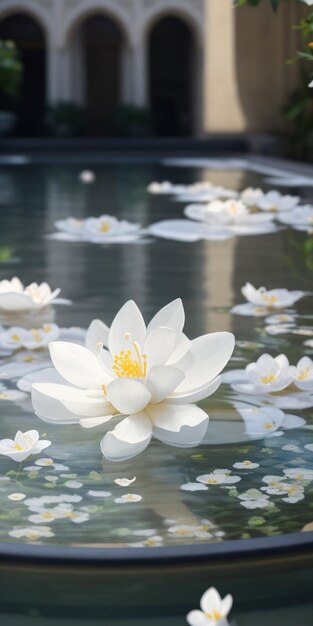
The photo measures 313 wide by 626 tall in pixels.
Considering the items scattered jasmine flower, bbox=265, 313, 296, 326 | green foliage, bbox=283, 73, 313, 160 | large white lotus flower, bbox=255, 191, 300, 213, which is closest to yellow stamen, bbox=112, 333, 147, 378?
scattered jasmine flower, bbox=265, 313, 296, 326

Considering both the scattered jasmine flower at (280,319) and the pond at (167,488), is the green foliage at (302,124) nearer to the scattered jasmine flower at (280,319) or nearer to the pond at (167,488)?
the pond at (167,488)

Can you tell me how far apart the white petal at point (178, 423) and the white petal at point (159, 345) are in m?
0.08

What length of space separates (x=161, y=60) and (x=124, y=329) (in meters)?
20.7

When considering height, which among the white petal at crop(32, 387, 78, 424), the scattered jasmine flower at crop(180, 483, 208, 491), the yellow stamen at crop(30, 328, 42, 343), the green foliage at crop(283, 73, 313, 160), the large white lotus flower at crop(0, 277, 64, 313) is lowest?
the scattered jasmine flower at crop(180, 483, 208, 491)

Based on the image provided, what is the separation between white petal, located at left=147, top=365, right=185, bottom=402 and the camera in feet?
5.78

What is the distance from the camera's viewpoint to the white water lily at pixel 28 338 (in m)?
2.64

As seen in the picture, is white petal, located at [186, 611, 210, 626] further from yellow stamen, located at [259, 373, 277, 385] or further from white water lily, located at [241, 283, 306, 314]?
white water lily, located at [241, 283, 306, 314]

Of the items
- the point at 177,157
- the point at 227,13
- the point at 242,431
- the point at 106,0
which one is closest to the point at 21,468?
the point at 242,431

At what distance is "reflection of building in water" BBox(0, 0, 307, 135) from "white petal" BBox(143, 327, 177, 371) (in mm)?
15539

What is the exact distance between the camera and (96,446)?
193cm

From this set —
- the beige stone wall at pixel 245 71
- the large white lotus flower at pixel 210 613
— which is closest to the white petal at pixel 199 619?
the large white lotus flower at pixel 210 613

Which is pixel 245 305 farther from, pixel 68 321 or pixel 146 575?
pixel 146 575

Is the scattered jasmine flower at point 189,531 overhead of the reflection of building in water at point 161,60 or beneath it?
beneath

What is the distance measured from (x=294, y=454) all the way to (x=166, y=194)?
5929mm
